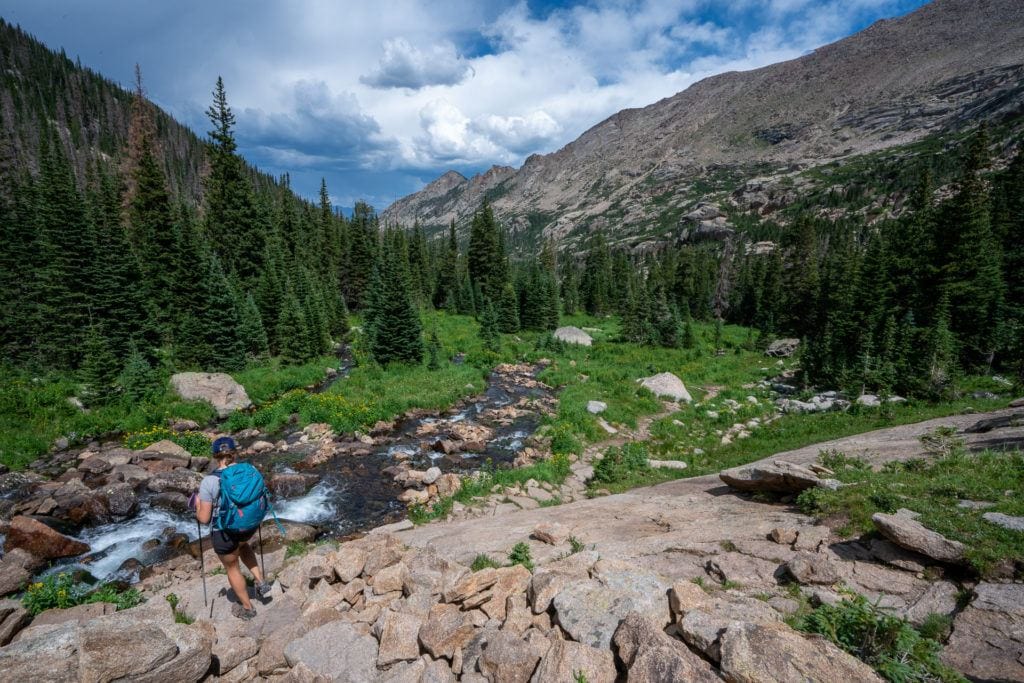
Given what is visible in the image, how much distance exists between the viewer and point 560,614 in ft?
18.5

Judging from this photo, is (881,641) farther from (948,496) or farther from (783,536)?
(948,496)

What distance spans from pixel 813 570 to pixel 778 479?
3825 millimetres

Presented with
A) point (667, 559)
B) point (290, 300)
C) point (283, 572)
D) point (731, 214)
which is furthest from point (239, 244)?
point (731, 214)

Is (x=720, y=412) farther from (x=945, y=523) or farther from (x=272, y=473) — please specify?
(x=272, y=473)

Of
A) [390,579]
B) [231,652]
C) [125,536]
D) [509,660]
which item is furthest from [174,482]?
[509,660]

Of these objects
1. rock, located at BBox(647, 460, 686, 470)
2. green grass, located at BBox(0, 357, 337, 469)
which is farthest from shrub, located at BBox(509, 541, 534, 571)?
green grass, located at BBox(0, 357, 337, 469)

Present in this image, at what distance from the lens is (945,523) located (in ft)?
20.7

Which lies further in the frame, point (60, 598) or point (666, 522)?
point (666, 522)

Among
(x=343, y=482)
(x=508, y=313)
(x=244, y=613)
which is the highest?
(x=508, y=313)

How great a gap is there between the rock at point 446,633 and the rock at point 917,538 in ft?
20.9

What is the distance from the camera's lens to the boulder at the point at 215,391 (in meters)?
23.2

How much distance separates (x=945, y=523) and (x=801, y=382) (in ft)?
83.9

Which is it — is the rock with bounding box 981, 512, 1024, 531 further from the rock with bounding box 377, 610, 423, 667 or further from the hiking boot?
the hiking boot

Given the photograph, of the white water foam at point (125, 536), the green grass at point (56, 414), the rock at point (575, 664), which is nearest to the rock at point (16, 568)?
the white water foam at point (125, 536)
